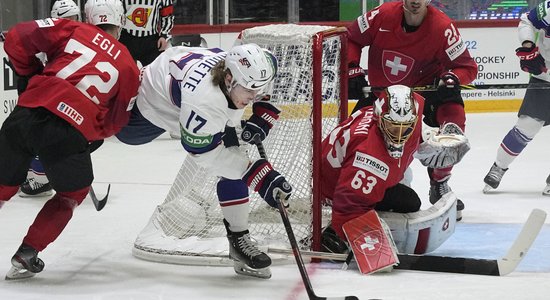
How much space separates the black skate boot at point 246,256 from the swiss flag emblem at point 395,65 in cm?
139

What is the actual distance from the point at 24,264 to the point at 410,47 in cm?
193

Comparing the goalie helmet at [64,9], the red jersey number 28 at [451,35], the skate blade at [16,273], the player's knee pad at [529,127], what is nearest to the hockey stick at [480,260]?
the skate blade at [16,273]

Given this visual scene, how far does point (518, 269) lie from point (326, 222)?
0.73 metres

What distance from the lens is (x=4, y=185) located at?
3.24m

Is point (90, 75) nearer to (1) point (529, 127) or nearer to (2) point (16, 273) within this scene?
(2) point (16, 273)

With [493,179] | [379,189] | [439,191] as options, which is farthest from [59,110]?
[493,179]

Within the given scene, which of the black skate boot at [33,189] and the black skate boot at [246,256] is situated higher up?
the black skate boot at [246,256]

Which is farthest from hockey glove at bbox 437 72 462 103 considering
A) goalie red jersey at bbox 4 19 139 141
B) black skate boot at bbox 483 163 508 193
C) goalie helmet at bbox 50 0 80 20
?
goalie helmet at bbox 50 0 80 20

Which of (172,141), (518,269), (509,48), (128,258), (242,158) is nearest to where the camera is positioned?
(242,158)

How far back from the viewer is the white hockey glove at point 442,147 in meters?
3.83

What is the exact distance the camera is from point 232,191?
3248 mm

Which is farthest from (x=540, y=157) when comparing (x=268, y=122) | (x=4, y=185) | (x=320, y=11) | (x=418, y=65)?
(x=4, y=185)

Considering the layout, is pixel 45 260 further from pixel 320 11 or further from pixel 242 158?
pixel 320 11

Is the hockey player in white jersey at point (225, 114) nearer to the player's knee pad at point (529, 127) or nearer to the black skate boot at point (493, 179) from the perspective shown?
the black skate boot at point (493, 179)
